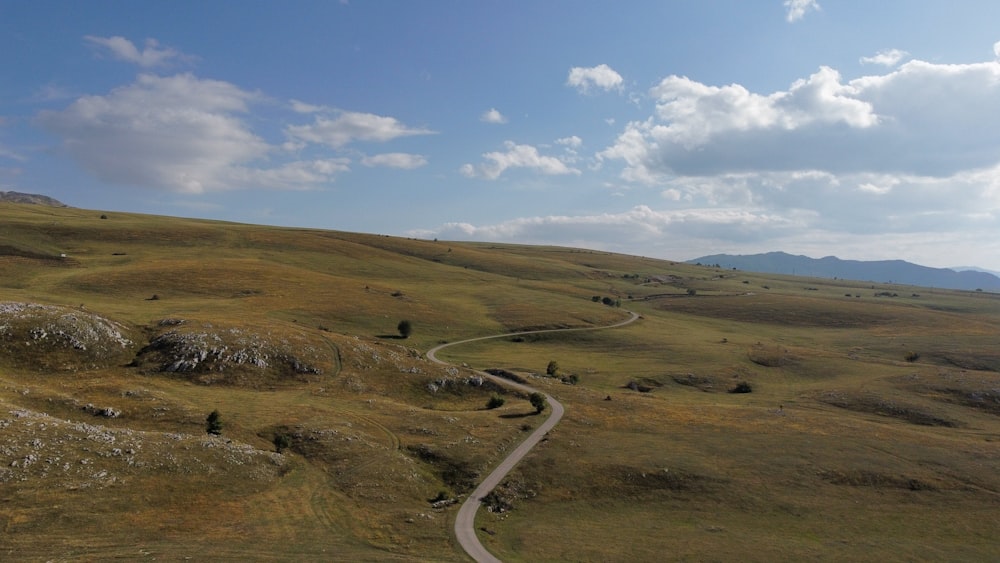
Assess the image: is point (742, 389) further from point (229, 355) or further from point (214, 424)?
point (214, 424)

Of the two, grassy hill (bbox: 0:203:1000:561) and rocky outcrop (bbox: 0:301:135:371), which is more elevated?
rocky outcrop (bbox: 0:301:135:371)

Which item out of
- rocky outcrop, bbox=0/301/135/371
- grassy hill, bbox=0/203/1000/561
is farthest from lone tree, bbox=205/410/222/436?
rocky outcrop, bbox=0/301/135/371

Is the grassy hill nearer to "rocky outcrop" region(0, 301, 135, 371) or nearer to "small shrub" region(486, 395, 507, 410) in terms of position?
"rocky outcrop" region(0, 301, 135, 371)

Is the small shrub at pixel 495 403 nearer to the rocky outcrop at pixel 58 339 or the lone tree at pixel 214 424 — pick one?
the lone tree at pixel 214 424

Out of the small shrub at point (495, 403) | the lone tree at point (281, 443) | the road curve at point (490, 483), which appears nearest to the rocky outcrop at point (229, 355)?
the lone tree at point (281, 443)

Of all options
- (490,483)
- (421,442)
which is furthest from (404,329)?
(490,483)

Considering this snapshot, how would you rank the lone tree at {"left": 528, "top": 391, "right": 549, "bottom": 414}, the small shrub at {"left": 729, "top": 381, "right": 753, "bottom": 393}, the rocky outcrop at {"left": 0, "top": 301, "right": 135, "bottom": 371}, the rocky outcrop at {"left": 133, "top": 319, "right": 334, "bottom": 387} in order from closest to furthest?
the rocky outcrop at {"left": 0, "top": 301, "right": 135, "bottom": 371} < the rocky outcrop at {"left": 133, "top": 319, "right": 334, "bottom": 387} < the lone tree at {"left": 528, "top": 391, "right": 549, "bottom": 414} < the small shrub at {"left": 729, "top": 381, "right": 753, "bottom": 393}
